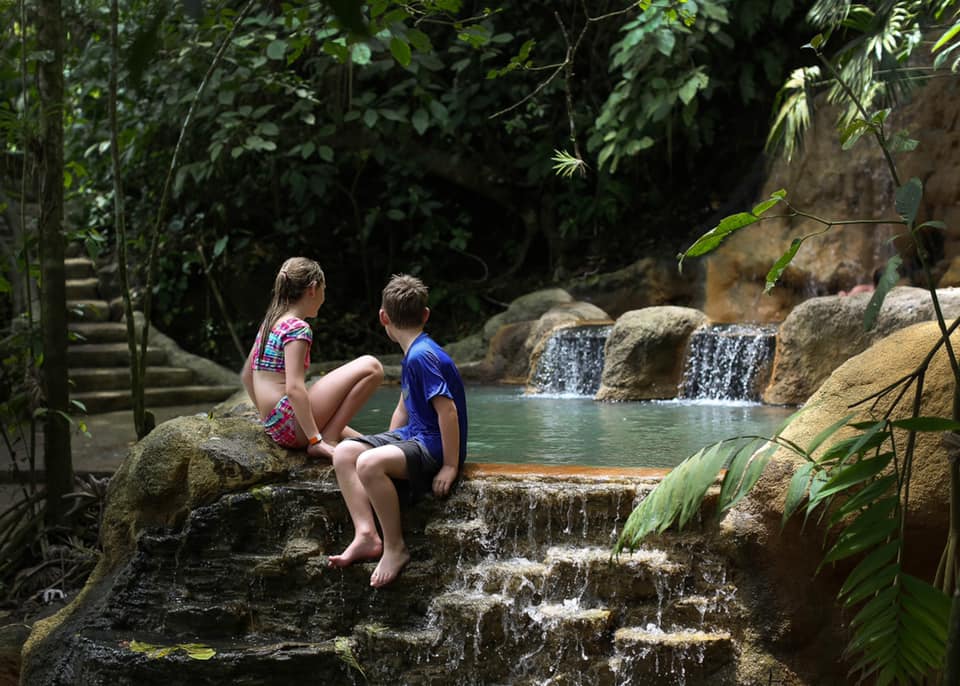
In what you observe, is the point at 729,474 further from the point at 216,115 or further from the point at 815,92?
the point at 815,92

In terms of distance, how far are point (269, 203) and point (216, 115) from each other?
258 cm

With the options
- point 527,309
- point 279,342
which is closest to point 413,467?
point 279,342

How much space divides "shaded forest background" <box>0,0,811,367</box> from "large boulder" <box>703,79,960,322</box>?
0.86 metres

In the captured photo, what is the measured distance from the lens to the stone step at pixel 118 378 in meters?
8.36

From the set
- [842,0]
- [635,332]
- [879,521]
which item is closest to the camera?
[879,521]

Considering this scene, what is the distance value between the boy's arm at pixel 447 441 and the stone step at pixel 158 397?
5.18 meters

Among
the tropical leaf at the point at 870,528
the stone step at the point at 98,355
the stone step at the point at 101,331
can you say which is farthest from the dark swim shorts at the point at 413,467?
the stone step at the point at 101,331

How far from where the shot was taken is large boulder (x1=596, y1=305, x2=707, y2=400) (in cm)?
812

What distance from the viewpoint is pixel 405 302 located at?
12.6 ft

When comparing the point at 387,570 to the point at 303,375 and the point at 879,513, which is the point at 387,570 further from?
the point at 879,513

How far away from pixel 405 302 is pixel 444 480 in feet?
2.31

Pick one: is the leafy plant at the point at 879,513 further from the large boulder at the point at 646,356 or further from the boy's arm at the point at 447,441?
the large boulder at the point at 646,356

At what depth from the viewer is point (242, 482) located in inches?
160

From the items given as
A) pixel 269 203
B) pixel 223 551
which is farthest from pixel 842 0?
pixel 269 203
